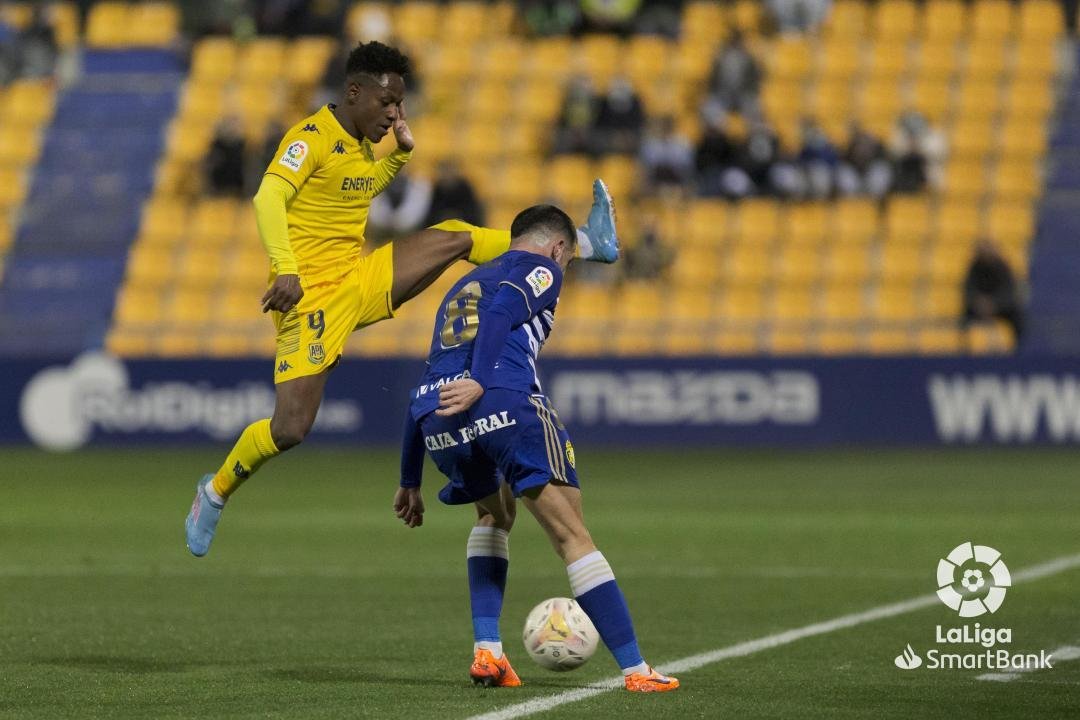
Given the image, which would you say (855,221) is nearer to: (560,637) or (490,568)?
(490,568)

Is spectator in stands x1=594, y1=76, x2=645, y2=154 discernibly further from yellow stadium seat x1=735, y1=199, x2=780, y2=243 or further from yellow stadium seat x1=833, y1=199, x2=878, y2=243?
yellow stadium seat x1=833, y1=199, x2=878, y2=243

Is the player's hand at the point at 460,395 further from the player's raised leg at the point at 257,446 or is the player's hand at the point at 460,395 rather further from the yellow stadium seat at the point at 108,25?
the yellow stadium seat at the point at 108,25

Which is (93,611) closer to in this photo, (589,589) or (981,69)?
(589,589)

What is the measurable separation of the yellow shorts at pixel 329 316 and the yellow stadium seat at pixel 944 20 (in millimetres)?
19368

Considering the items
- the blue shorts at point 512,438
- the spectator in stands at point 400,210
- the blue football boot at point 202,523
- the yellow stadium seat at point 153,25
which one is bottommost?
the blue football boot at point 202,523

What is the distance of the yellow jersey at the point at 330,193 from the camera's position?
30.3ft

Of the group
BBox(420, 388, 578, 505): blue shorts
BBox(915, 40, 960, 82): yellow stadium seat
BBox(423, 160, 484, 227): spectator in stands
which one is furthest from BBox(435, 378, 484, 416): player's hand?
BBox(915, 40, 960, 82): yellow stadium seat

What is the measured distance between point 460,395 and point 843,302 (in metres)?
18.3

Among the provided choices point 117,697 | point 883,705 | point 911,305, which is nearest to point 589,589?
point 883,705

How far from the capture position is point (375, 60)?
9.07 m

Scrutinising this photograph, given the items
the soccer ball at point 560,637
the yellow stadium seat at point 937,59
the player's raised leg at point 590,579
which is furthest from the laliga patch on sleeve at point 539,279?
the yellow stadium seat at point 937,59

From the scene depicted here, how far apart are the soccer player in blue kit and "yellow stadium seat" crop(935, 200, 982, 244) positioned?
1837 centimetres

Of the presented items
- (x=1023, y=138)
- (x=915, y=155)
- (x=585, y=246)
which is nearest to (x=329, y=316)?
(x=585, y=246)

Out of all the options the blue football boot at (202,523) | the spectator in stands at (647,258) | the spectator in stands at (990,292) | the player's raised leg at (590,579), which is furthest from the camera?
the spectator in stands at (647,258)
